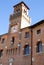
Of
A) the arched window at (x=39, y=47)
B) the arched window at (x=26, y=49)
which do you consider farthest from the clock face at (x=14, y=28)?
the arched window at (x=39, y=47)

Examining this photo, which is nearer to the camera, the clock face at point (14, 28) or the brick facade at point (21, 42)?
the brick facade at point (21, 42)

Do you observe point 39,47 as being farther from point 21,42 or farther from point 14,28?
point 14,28

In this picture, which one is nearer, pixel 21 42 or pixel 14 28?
pixel 21 42

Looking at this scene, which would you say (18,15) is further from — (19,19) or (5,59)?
(5,59)

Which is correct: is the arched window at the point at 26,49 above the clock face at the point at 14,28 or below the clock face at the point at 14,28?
below

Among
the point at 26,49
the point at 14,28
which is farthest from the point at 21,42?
the point at 14,28

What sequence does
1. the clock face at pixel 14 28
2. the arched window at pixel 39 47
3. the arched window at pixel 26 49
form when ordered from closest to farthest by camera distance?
the arched window at pixel 39 47 < the arched window at pixel 26 49 < the clock face at pixel 14 28

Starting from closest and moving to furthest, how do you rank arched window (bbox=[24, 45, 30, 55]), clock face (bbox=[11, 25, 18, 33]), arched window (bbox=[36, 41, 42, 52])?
arched window (bbox=[36, 41, 42, 52]) < arched window (bbox=[24, 45, 30, 55]) < clock face (bbox=[11, 25, 18, 33])

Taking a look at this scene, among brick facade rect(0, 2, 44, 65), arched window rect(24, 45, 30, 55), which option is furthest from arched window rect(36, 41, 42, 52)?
arched window rect(24, 45, 30, 55)

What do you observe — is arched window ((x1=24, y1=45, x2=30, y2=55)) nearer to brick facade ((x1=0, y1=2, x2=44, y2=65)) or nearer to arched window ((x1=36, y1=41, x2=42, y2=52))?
brick facade ((x1=0, y1=2, x2=44, y2=65))

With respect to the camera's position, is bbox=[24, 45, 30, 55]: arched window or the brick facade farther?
bbox=[24, 45, 30, 55]: arched window

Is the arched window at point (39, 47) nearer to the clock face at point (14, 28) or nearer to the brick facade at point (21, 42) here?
the brick facade at point (21, 42)

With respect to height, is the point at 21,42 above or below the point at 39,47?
above

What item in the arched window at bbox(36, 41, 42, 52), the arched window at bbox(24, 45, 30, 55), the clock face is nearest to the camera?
the arched window at bbox(36, 41, 42, 52)
